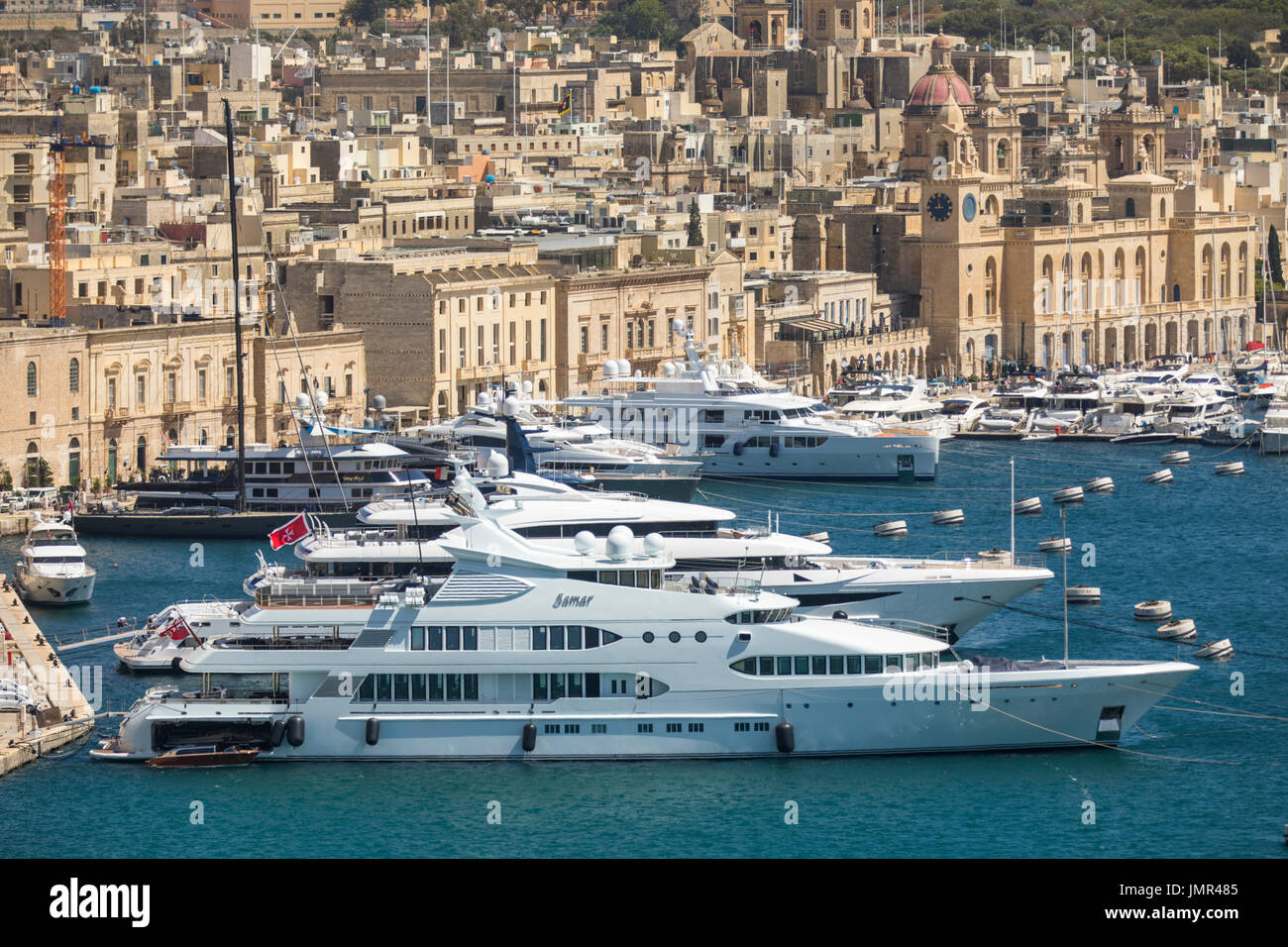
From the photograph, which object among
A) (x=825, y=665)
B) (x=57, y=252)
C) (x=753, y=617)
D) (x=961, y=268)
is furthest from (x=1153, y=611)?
(x=961, y=268)

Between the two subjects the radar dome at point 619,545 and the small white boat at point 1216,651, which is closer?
the radar dome at point 619,545

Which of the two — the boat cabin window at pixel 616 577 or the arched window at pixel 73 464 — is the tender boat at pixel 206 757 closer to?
the boat cabin window at pixel 616 577

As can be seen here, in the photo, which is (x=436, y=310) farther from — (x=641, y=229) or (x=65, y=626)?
(x=65, y=626)

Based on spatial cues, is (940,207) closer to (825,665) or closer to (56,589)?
(56,589)

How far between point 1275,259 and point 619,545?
90.7 meters

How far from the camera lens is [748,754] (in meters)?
45.3

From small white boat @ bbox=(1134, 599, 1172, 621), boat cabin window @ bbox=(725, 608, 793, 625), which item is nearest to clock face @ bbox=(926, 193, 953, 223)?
small white boat @ bbox=(1134, 599, 1172, 621)

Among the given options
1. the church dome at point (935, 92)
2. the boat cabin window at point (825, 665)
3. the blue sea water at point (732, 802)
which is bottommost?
the blue sea water at point (732, 802)

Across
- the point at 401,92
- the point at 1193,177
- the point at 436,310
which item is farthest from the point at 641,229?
the point at 401,92

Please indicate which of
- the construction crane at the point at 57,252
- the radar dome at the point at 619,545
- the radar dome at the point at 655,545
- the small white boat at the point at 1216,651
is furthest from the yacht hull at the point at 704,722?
the construction crane at the point at 57,252

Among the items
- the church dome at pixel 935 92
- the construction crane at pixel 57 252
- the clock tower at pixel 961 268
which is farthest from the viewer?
the church dome at pixel 935 92

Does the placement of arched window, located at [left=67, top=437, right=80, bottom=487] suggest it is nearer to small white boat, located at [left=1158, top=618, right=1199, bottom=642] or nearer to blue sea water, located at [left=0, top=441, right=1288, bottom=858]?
blue sea water, located at [left=0, top=441, right=1288, bottom=858]

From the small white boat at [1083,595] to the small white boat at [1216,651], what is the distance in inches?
212

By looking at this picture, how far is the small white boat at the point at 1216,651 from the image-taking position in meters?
53.4
